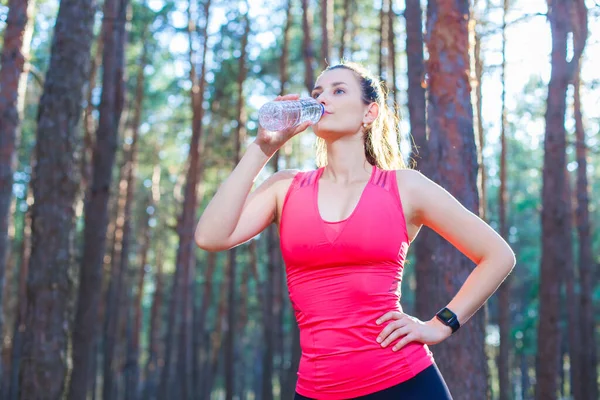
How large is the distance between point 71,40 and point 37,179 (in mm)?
1532

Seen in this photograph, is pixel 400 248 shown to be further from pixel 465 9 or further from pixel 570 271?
pixel 570 271

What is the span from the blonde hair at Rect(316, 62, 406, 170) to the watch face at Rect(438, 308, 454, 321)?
0.61 m

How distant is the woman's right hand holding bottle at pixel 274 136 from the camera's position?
291 cm

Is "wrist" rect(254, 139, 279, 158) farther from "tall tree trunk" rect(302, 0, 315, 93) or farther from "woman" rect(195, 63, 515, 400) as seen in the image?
"tall tree trunk" rect(302, 0, 315, 93)

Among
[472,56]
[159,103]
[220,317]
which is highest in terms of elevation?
[159,103]

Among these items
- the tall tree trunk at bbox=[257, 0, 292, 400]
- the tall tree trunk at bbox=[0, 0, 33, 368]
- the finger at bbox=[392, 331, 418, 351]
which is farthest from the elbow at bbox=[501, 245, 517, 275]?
the tall tree trunk at bbox=[257, 0, 292, 400]

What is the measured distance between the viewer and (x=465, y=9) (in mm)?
7793

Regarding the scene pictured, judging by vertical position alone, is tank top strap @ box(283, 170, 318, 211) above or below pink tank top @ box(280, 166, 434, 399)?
above

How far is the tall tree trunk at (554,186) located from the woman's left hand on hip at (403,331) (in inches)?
408

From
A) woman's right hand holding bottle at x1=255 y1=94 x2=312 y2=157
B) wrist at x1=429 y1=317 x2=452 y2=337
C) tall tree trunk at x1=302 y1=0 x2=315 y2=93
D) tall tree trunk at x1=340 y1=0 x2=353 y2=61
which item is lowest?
wrist at x1=429 y1=317 x2=452 y2=337

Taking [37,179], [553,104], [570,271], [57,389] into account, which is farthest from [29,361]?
[570,271]

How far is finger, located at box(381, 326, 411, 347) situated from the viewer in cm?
263

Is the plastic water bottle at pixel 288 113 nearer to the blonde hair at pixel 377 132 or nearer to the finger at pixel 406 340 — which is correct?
the blonde hair at pixel 377 132

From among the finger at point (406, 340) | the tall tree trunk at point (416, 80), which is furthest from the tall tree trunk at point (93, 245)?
the finger at point (406, 340)
